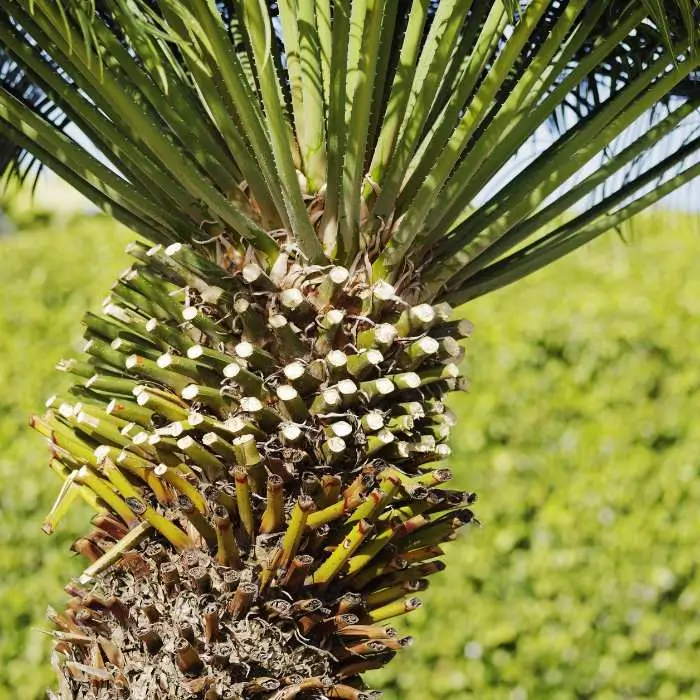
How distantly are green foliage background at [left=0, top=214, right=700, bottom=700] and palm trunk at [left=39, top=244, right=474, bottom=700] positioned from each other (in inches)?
105

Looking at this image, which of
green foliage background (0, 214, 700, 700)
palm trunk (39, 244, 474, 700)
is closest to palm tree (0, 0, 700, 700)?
palm trunk (39, 244, 474, 700)

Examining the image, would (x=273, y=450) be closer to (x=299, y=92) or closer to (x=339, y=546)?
(x=339, y=546)

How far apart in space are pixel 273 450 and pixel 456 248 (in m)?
0.55

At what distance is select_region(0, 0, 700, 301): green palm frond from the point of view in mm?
1744

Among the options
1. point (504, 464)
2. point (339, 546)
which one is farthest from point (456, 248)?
point (504, 464)

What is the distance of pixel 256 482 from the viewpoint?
184 centimetres

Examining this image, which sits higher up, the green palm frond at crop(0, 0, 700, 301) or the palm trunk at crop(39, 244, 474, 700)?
the green palm frond at crop(0, 0, 700, 301)

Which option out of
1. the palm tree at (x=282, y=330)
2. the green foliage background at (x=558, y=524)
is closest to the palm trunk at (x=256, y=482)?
the palm tree at (x=282, y=330)

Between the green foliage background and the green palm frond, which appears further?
the green foliage background

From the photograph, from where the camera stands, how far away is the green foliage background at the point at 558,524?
4441 millimetres

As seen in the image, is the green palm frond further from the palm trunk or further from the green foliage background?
the green foliage background

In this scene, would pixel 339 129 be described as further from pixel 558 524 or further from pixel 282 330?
pixel 558 524

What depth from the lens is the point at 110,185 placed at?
1.92m

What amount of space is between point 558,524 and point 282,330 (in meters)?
2.96
